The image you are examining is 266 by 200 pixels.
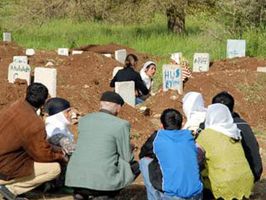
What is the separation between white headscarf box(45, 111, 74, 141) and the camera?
7688 millimetres

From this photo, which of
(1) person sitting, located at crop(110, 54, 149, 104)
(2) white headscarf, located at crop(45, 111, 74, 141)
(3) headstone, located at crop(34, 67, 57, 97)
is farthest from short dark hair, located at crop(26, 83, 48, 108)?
(1) person sitting, located at crop(110, 54, 149, 104)

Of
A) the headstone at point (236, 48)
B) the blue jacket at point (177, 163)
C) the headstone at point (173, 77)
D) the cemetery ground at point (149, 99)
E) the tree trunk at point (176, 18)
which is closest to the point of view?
the blue jacket at point (177, 163)

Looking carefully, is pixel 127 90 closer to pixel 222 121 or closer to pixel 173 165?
pixel 222 121

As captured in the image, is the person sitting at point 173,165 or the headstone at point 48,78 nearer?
the person sitting at point 173,165

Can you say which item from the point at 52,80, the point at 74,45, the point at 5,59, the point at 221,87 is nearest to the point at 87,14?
the point at 74,45

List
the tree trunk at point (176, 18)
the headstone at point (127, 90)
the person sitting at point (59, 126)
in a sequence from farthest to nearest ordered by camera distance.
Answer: the tree trunk at point (176, 18) < the headstone at point (127, 90) < the person sitting at point (59, 126)

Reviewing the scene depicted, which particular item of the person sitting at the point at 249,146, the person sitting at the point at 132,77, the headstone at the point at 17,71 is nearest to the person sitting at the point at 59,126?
the person sitting at the point at 249,146

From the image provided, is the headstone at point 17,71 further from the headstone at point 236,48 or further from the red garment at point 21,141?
the headstone at point 236,48

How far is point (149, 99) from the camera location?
44.0 ft

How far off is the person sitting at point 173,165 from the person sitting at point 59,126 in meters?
1.21

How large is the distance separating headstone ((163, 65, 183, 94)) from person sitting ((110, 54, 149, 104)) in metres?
0.56

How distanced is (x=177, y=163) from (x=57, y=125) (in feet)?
5.58

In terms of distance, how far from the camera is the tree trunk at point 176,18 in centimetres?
2910

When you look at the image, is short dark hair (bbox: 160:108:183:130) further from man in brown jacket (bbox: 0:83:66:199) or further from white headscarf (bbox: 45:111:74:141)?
white headscarf (bbox: 45:111:74:141)
